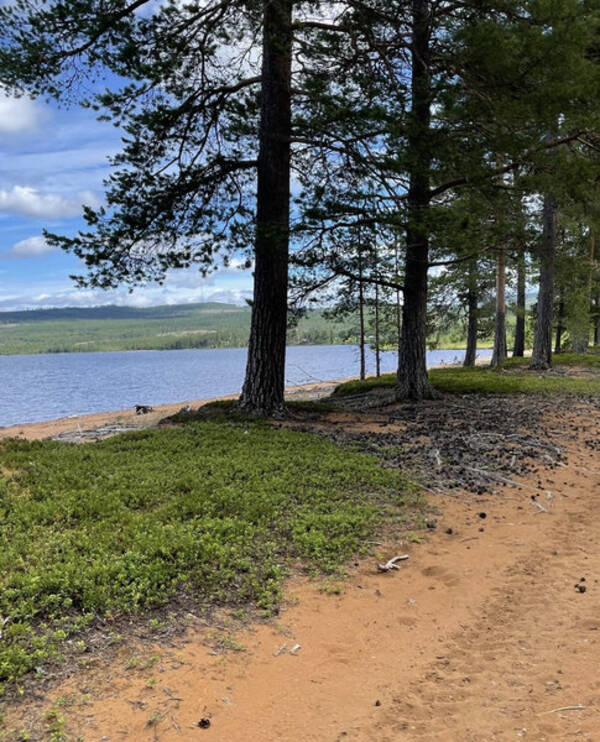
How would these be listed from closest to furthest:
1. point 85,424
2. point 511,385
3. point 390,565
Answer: point 390,565 → point 511,385 → point 85,424

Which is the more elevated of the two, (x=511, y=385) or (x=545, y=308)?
(x=545, y=308)

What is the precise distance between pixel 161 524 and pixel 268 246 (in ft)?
18.7

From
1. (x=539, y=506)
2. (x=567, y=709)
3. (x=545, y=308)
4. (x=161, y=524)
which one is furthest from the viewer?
(x=545, y=308)

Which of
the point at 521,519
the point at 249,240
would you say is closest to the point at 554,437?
the point at 521,519

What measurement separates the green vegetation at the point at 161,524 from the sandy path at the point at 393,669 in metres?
0.41

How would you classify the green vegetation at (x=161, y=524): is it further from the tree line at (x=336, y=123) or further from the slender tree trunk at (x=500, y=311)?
the slender tree trunk at (x=500, y=311)

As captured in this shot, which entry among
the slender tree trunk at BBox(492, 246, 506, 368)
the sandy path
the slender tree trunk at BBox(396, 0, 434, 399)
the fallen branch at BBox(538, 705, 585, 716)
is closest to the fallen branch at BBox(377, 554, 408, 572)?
the sandy path

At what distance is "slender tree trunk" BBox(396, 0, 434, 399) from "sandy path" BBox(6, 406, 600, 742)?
5.65 meters

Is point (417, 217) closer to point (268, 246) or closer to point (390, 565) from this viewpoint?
point (268, 246)

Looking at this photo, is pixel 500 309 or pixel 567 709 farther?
pixel 500 309

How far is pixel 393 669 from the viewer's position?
311cm

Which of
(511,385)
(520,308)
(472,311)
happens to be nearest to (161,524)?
(511,385)

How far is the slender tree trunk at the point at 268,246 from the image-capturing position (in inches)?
365

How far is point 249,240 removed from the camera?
34.7 ft
